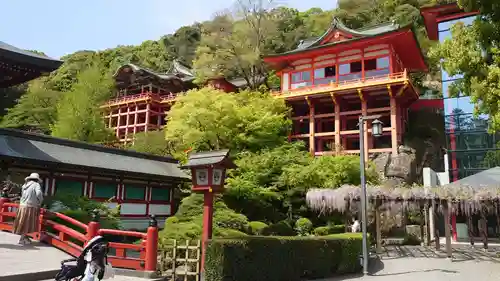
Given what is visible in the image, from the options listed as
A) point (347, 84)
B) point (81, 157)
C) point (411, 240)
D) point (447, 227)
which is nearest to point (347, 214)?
point (447, 227)

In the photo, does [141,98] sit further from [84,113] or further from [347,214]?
[347,214]

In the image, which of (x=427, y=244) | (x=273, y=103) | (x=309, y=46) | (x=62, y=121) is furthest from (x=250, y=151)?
(x=62, y=121)

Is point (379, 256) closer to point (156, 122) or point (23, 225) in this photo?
point (23, 225)

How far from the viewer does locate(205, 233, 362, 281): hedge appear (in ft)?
30.6

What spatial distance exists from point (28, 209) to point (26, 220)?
0.29 metres

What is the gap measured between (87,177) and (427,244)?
17800 mm

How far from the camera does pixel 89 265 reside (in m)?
6.56

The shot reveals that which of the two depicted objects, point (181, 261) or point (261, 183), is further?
point (261, 183)

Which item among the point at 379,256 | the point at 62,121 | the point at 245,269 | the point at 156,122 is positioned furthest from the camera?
the point at 156,122

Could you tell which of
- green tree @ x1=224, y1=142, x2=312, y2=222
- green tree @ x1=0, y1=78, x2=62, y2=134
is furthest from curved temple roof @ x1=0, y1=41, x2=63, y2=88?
green tree @ x1=0, y1=78, x2=62, y2=134

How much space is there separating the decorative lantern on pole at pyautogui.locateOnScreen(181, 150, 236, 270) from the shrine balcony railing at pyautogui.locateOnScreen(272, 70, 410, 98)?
20788mm

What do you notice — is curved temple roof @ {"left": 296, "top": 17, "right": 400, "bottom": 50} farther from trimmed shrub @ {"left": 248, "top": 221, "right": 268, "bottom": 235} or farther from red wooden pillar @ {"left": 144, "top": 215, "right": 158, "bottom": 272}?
red wooden pillar @ {"left": 144, "top": 215, "right": 158, "bottom": 272}

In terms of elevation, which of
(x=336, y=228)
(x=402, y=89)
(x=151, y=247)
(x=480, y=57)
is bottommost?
(x=336, y=228)

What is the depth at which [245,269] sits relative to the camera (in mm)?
9641
